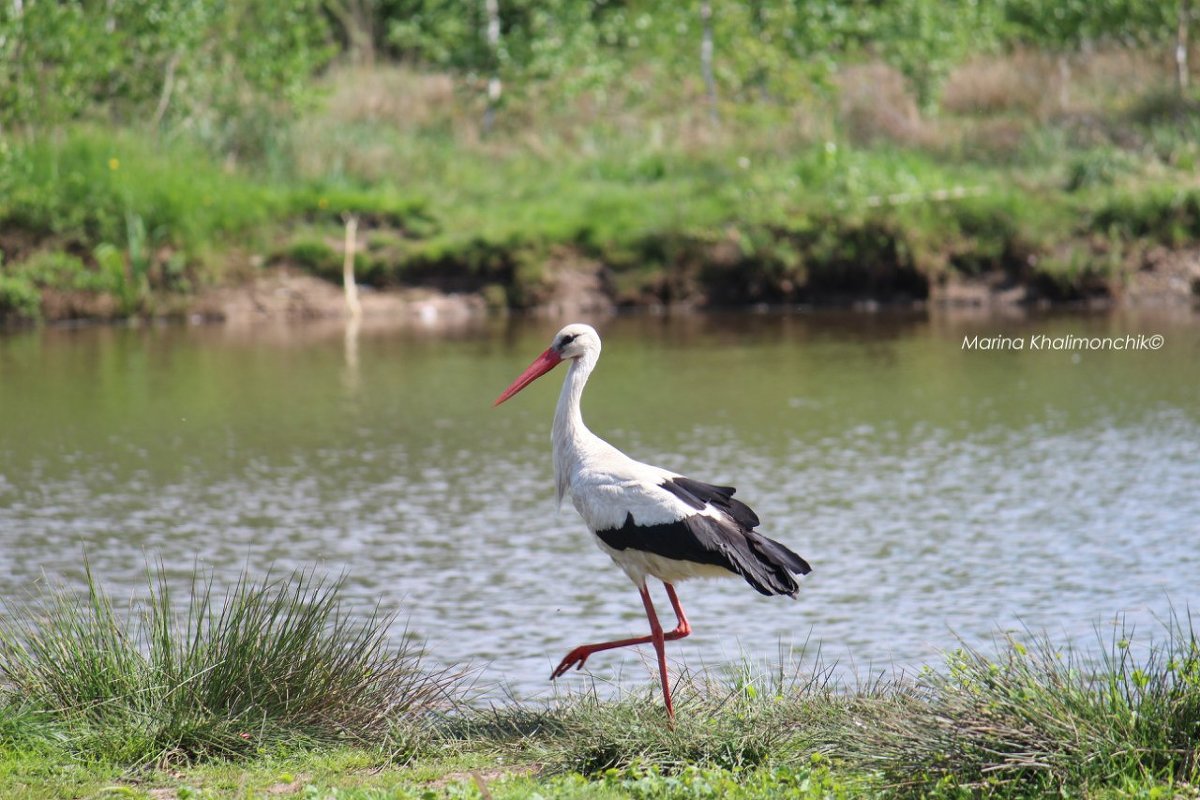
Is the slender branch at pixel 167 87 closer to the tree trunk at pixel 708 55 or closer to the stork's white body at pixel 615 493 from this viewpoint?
the tree trunk at pixel 708 55

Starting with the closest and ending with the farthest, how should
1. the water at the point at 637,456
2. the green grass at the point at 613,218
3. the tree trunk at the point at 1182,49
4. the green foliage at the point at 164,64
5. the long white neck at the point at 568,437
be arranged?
the long white neck at the point at 568,437
the water at the point at 637,456
the green grass at the point at 613,218
the green foliage at the point at 164,64
the tree trunk at the point at 1182,49

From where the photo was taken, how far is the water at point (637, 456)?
29.9 ft

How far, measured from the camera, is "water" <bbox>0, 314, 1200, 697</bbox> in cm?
910

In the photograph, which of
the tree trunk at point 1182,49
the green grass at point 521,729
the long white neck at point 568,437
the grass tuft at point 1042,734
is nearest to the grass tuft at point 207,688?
the green grass at point 521,729

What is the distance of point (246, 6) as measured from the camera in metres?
28.7

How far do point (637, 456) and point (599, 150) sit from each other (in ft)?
53.0

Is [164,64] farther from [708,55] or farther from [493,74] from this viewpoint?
[708,55]

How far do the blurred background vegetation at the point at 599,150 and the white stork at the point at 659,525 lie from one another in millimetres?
17755

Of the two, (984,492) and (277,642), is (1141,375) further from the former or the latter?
(277,642)

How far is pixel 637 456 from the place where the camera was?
44.7 ft

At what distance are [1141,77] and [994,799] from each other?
29226mm

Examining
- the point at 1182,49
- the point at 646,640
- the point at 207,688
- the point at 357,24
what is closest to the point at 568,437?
the point at 646,640

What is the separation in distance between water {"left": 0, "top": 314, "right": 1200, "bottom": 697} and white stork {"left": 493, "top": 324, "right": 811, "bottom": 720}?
582 mm

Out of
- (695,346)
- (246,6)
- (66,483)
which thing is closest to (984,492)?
(66,483)
